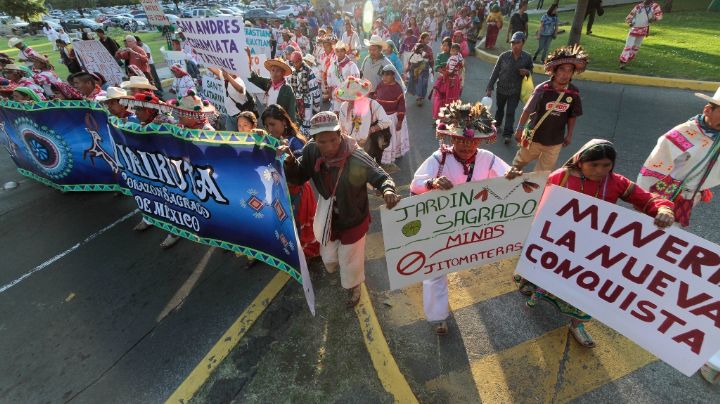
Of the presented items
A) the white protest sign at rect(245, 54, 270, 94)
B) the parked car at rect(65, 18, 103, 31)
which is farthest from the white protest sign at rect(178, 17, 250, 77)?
the parked car at rect(65, 18, 103, 31)

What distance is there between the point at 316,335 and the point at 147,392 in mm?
1477

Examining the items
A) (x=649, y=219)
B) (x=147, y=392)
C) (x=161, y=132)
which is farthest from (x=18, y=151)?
(x=649, y=219)

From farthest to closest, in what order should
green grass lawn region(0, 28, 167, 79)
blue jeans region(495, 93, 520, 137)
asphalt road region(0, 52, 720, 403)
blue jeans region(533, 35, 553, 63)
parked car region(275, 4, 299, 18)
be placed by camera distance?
parked car region(275, 4, 299, 18) < green grass lawn region(0, 28, 167, 79) < blue jeans region(533, 35, 553, 63) < blue jeans region(495, 93, 520, 137) < asphalt road region(0, 52, 720, 403)

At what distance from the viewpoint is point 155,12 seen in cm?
977

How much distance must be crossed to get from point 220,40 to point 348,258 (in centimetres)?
437

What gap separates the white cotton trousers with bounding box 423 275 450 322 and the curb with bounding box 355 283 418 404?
0.50 metres

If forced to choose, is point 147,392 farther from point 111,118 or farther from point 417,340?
point 111,118

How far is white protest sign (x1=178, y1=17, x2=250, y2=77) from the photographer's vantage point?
18.5 ft

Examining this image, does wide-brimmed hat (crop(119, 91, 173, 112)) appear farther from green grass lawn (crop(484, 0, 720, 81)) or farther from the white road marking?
green grass lawn (crop(484, 0, 720, 81))

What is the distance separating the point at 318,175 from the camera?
10.8ft

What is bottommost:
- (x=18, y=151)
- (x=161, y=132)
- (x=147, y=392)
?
(x=147, y=392)

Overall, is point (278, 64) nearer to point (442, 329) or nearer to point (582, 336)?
point (442, 329)

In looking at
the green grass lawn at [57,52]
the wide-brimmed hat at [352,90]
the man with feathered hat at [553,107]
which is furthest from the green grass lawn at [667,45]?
the green grass lawn at [57,52]

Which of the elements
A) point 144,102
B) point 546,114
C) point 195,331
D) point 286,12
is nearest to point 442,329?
point 195,331
